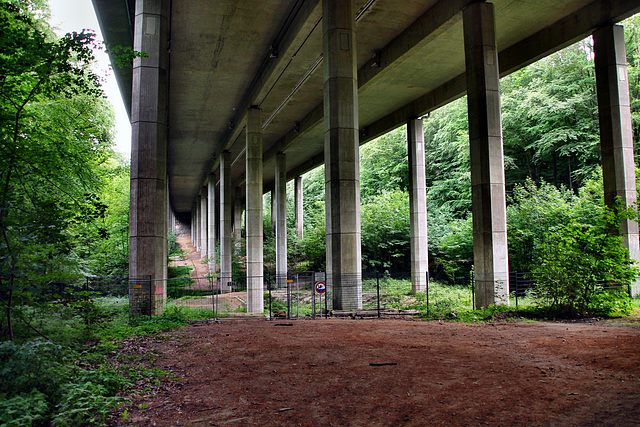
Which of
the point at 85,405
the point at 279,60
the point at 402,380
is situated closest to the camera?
the point at 85,405

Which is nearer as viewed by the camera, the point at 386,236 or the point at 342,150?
the point at 342,150

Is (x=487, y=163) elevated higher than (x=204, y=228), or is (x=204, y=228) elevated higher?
(x=204, y=228)

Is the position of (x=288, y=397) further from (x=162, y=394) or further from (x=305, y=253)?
(x=305, y=253)

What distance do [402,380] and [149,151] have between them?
528 inches

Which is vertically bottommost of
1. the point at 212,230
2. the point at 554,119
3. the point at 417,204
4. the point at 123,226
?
the point at 123,226

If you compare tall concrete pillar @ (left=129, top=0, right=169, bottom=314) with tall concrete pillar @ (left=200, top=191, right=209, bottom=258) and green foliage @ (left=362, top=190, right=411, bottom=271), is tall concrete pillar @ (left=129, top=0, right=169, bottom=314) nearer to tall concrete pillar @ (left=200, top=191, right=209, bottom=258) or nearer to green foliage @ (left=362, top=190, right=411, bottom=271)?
green foliage @ (left=362, top=190, right=411, bottom=271)

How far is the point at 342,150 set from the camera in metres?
16.8

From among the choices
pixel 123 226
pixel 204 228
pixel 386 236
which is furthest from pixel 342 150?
pixel 204 228

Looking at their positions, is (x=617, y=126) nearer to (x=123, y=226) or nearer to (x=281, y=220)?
(x=281, y=220)

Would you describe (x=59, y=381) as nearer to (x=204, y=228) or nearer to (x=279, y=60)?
(x=279, y=60)

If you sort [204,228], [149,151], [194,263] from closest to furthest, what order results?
1. [149,151]
2. [194,263]
3. [204,228]

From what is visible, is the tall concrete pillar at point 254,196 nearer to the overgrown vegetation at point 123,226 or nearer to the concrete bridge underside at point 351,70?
the concrete bridge underside at point 351,70

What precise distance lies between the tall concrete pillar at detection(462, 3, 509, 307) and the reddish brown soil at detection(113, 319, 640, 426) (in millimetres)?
5300

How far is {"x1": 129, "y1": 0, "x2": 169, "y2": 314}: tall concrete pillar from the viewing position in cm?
1628
